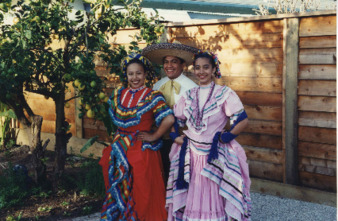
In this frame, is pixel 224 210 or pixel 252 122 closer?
pixel 224 210

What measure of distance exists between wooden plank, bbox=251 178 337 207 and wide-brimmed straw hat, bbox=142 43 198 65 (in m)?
2.05

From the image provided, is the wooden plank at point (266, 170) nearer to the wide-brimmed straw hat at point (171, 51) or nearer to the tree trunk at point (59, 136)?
the wide-brimmed straw hat at point (171, 51)

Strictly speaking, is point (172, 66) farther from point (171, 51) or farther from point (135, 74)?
point (135, 74)

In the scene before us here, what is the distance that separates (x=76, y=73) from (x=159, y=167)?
1.19m

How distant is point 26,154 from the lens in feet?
22.4

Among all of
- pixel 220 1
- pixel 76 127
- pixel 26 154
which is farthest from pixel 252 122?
pixel 220 1

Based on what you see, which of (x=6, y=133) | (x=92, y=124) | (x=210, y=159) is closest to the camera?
(x=210, y=159)

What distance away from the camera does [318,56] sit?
14.4 ft

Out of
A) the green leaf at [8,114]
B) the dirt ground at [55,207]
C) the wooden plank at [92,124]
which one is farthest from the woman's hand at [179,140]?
the green leaf at [8,114]

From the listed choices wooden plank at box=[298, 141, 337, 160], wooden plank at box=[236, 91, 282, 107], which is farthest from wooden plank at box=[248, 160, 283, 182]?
wooden plank at box=[236, 91, 282, 107]

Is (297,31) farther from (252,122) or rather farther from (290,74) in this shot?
(252,122)

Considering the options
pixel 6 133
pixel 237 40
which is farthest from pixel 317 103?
pixel 6 133

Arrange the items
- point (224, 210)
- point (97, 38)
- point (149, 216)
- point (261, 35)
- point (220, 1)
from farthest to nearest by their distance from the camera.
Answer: point (220, 1)
point (261, 35)
point (97, 38)
point (149, 216)
point (224, 210)

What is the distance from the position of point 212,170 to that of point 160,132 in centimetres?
57
